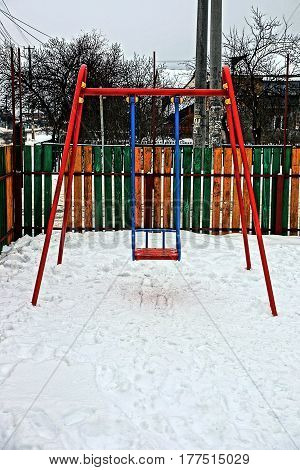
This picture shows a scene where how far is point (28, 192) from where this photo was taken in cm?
869

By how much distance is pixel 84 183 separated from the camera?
8812mm

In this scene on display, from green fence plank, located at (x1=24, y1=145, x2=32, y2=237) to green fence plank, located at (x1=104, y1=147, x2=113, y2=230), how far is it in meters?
1.25

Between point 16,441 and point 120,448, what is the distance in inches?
22.2

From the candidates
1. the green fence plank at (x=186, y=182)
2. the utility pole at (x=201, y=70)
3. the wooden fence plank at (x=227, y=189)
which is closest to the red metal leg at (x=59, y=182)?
the green fence plank at (x=186, y=182)

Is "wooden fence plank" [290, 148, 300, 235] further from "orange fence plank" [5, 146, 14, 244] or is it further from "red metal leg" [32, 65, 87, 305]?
"orange fence plank" [5, 146, 14, 244]

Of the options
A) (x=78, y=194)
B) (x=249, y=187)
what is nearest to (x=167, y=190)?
(x=78, y=194)

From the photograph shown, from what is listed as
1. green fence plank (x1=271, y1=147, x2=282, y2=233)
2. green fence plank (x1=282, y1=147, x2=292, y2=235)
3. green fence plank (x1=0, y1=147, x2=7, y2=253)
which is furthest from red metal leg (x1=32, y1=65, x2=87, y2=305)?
green fence plank (x1=282, y1=147, x2=292, y2=235)

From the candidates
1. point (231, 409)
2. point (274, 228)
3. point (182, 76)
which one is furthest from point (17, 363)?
point (182, 76)

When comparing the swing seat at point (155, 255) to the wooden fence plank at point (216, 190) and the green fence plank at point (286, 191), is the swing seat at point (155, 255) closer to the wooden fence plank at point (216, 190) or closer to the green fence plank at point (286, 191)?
the wooden fence plank at point (216, 190)

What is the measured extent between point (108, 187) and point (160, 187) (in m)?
Answer: 0.89

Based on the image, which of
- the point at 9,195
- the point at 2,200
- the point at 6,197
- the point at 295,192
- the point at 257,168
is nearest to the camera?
the point at 2,200

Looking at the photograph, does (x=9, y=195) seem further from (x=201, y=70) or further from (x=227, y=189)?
(x=201, y=70)

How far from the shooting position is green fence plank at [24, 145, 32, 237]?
857 centimetres

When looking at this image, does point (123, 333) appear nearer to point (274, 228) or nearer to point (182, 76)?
point (274, 228)
